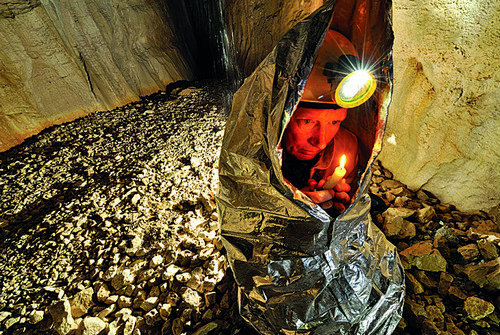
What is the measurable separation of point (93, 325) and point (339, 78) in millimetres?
1938

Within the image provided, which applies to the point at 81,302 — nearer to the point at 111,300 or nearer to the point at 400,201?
the point at 111,300

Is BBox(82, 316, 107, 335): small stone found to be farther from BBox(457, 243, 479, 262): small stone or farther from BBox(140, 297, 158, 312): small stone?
BBox(457, 243, 479, 262): small stone

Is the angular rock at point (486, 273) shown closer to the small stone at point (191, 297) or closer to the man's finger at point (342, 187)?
the man's finger at point (342, 187)

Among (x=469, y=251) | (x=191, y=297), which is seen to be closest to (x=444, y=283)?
(x=469, y=251)

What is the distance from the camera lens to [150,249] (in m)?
1.69

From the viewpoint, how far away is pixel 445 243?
60.6 inches

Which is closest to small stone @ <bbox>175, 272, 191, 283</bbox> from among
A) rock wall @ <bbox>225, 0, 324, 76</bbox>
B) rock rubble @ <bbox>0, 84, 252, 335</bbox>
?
rock rubble @ <bbox>0, 84, 252, 335</bbox>

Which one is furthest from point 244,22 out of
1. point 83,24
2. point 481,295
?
point 481,295

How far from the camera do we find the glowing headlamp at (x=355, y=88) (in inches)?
33.3

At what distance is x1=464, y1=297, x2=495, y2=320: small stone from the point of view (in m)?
1.20

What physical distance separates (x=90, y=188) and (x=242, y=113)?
2093 millimetres

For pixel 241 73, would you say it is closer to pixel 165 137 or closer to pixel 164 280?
pixel 165 137

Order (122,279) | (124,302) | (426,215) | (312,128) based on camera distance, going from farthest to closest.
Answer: (426,215) → (122,279) → (124,302) → (312,128)

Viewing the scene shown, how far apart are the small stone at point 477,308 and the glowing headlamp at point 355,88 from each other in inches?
55.0
